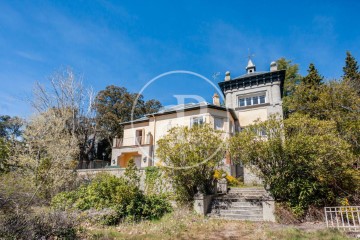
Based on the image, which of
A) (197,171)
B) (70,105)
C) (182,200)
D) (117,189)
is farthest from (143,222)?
(70,105)

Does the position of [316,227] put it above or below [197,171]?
below

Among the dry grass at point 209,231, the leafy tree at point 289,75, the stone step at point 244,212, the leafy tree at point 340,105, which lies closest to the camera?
the dry grass at point 209,231

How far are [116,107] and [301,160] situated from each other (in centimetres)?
2628

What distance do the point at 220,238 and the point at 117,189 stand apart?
17.0 feet

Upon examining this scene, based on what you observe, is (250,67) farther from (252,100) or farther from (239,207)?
(239,207)

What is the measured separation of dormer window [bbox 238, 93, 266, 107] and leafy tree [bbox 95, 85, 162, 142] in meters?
16.2

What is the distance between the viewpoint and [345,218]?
8.21 meters

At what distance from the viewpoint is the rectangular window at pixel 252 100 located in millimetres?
20156

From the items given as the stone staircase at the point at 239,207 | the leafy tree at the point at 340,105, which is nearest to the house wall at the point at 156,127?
the leafy tree at the point at 340,105

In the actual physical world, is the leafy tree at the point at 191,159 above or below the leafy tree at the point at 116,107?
below

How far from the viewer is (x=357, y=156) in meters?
9.88

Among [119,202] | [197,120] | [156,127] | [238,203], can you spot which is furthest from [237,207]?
[156,127]

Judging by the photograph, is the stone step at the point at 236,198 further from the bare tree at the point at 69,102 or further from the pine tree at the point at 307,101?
the bare tree at the point at 69,102

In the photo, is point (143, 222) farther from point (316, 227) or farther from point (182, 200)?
point (316, 227)
